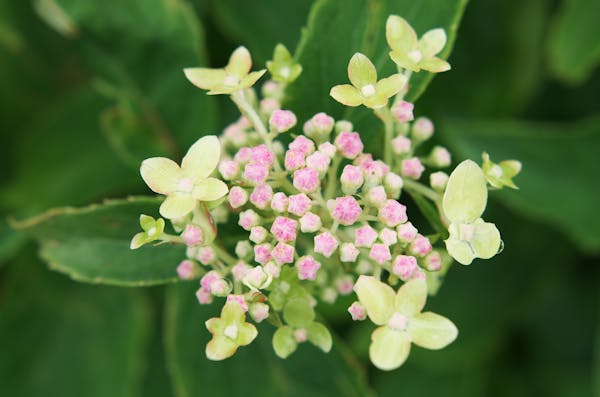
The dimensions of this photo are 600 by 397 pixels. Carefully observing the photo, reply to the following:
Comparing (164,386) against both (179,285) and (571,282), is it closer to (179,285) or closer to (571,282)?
(179,285)

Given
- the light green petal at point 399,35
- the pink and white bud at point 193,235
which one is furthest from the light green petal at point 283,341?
the light green petal at point 399,35

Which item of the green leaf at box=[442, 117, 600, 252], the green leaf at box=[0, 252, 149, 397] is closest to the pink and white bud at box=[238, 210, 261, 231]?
the green leaf at box=[442, 117, 600, 252]

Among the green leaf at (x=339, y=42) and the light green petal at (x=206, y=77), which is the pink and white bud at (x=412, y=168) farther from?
the light green petal at (x=206, y=77)

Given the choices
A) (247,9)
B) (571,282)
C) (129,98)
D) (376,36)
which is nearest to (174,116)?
(129,98)

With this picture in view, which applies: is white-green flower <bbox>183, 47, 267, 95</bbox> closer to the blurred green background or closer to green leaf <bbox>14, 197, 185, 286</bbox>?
green leaf <bbox>14, 197, 185, 286</bbox>

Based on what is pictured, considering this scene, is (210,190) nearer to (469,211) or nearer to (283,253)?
(283,253)

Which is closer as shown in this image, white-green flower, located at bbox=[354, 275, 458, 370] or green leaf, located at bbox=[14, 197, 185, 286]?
white-green flower, located at bbox=[354, 275, 458, 370]

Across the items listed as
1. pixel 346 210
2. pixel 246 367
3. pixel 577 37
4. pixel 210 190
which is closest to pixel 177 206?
pixel 210 190
